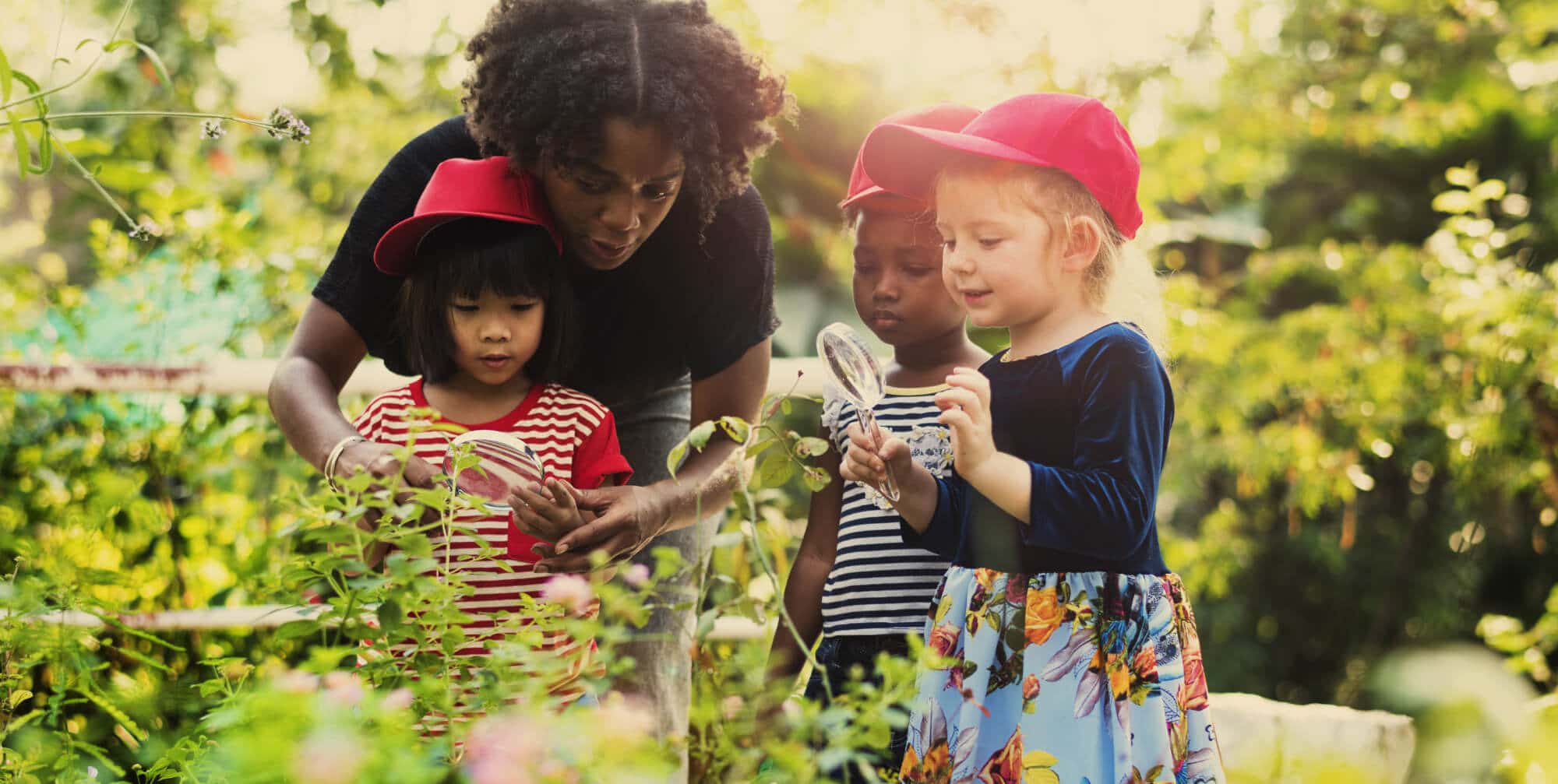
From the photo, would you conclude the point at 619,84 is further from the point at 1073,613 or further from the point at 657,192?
the point at 1073,613

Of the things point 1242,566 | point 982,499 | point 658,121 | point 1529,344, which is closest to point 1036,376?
point 982,499

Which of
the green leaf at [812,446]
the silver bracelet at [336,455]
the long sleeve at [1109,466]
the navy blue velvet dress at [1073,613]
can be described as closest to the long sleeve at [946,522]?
the navy blue velvet dress at [1073,613]

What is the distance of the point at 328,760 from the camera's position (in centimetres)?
79

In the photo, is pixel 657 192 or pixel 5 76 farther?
pixel 657 192

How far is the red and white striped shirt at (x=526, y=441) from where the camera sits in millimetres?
1906

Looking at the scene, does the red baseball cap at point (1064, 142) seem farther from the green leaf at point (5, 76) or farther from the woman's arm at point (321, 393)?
the green leaf at point (5, 76)

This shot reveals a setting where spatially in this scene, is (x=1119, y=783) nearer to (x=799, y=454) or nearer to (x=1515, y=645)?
(x=799, y=454)

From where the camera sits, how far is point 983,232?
1.71m

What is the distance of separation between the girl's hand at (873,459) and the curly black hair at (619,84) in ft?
1.92

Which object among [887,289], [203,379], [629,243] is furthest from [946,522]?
[203,379]

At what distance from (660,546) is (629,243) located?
65 cm

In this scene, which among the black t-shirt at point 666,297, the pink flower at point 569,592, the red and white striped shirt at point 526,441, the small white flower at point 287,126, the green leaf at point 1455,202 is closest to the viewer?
the pink flower at point 569,592

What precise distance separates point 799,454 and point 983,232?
0.39m

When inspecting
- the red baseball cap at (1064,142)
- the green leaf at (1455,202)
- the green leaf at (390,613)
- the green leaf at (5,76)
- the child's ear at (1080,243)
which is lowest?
the green leaf at (390,613)
